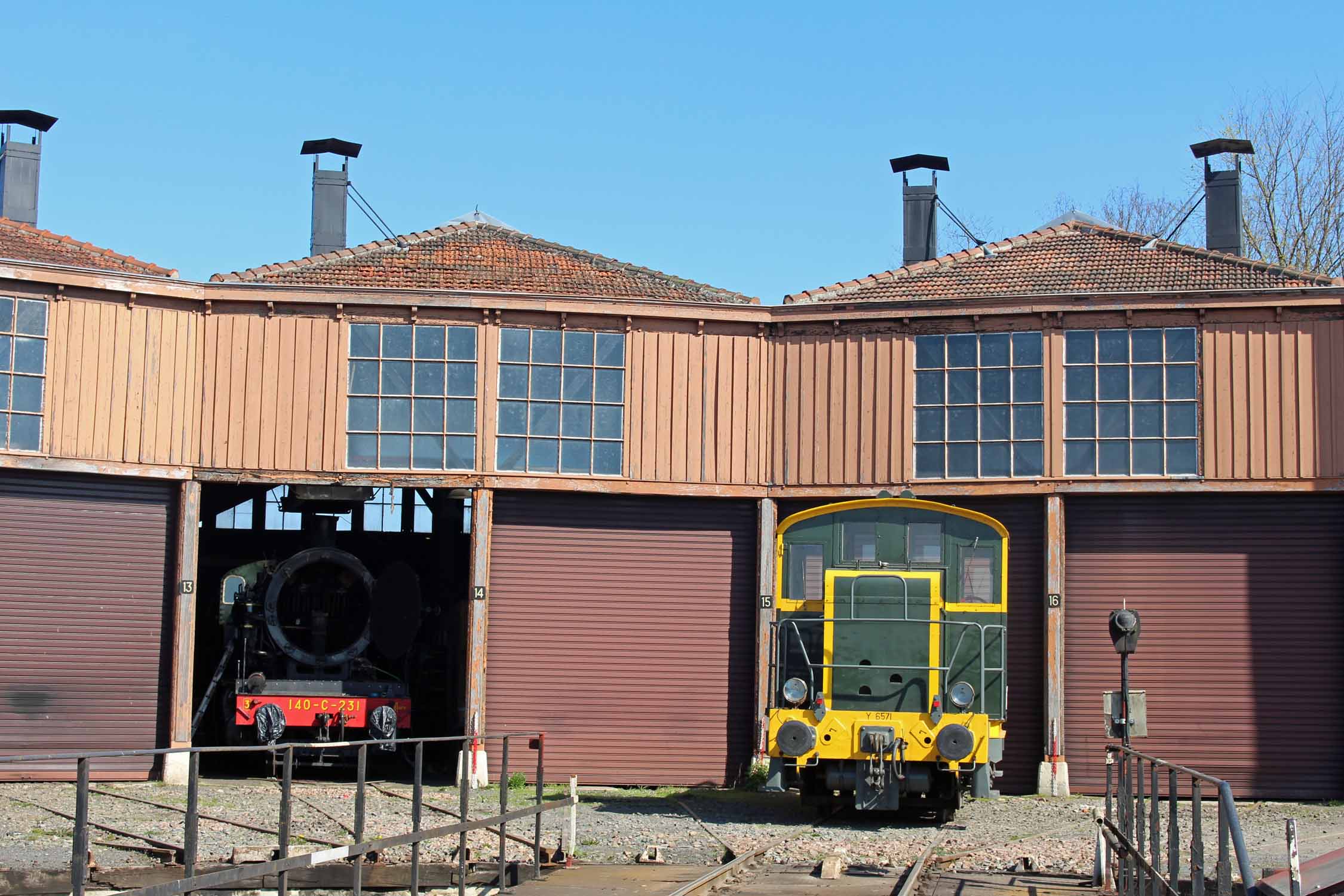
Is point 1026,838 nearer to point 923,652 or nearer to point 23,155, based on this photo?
point 923,652

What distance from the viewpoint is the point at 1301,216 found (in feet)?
132

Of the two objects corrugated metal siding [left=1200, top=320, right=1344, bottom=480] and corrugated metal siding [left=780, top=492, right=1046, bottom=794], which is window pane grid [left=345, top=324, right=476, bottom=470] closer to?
corrugated metal siding [left=780, top=492, right=1046, bottom=794]

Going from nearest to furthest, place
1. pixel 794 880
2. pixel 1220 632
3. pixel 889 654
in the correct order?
pixel 794 880, pixel 889 654, pixel 1220 632

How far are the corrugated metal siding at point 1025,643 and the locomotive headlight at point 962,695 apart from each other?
4.55 m

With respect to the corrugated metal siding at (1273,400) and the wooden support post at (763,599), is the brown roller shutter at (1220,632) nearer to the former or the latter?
the corrugated metal siding at (1273,400)

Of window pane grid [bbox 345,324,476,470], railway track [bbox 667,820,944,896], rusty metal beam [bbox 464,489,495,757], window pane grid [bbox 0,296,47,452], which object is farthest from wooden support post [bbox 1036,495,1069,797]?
window pane grid [bbox 0,296,47,452]

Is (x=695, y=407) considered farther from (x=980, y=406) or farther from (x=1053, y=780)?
(x=1053, y=780)

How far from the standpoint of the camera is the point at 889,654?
16125mm

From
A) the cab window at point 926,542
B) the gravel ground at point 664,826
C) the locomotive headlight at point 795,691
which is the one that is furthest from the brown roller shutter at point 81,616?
the cab window at point 926,542

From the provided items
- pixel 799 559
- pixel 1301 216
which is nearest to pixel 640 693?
pixel 799 559

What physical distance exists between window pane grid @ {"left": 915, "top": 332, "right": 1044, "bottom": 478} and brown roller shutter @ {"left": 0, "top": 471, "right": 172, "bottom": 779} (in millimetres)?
9952

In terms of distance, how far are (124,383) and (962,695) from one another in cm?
1127

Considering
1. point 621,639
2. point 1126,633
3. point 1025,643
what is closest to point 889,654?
point 1126,633

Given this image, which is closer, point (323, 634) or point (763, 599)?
point (763, 599)
